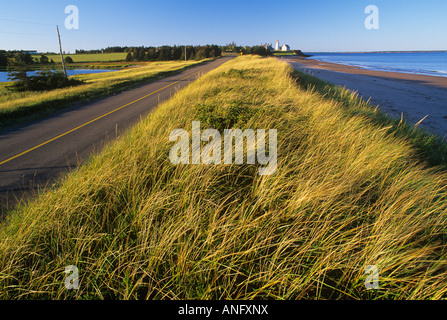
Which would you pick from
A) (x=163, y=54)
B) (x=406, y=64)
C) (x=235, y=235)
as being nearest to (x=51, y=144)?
(x=235, y=235)

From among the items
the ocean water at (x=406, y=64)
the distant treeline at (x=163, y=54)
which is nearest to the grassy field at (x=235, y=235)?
the ocean water at (x=406, y=64)

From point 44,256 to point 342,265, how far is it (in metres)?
2.52

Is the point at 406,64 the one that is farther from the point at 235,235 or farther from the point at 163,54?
the point at 163,54

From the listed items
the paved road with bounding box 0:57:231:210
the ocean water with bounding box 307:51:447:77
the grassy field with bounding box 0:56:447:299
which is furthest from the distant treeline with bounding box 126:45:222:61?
the grassy field with bounding box 0:56:447:299

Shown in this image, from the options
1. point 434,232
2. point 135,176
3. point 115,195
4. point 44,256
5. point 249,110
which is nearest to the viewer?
point 44,256

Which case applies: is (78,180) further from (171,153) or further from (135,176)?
(171,153)

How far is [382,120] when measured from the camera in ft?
22.4

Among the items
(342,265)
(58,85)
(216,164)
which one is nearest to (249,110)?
(216,164)

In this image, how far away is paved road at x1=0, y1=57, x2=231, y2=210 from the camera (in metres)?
4.10

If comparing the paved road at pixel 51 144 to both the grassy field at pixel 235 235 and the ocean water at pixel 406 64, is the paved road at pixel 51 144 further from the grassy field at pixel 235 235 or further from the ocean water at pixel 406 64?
the ocean water at pixel 406 64

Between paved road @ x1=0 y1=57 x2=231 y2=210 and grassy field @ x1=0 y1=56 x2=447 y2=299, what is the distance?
6.14 ft

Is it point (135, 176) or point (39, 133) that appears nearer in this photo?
point (135, 176)

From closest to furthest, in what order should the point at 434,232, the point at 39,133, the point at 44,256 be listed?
the point at 44,256 → the point at 434,232 → the point at 39,133

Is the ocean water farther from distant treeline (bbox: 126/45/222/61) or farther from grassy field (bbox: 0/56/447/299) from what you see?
distant treeline (bbox: 126/45/222/61)
